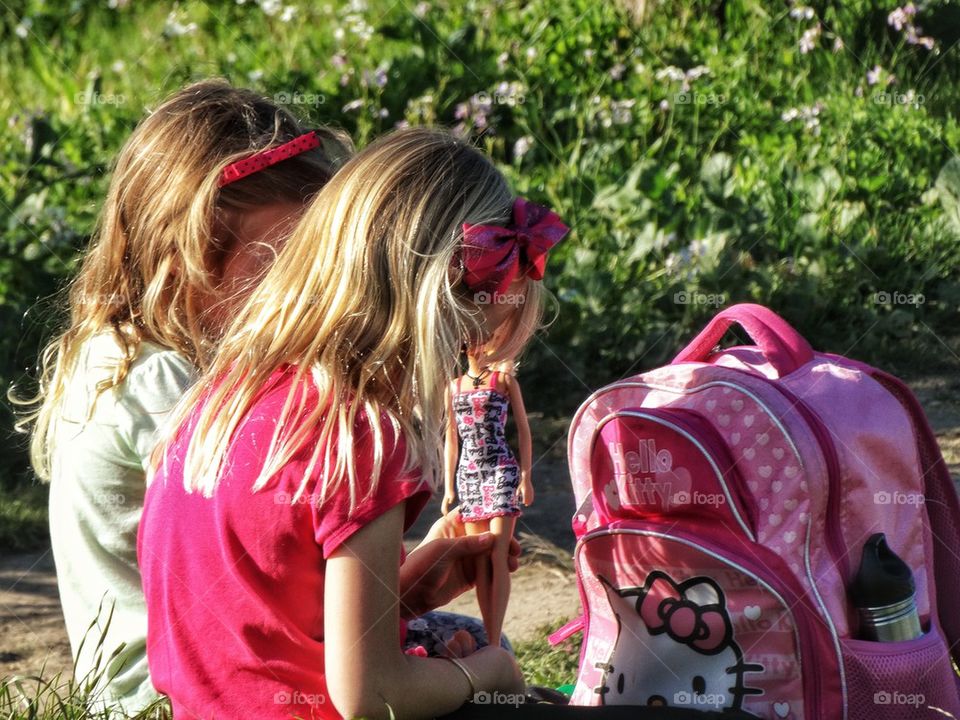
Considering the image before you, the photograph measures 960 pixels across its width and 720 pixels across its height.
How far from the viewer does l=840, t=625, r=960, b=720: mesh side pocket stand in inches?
76.7

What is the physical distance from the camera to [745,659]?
1.98m

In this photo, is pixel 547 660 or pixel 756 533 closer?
pixel 756 533

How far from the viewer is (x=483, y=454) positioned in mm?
2885

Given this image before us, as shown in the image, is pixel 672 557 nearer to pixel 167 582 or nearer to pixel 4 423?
pixel 167 582

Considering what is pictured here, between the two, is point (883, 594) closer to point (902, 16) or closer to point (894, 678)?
point (894, 678)

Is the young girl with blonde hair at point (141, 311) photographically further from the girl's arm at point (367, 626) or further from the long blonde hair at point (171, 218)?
the girl's arm at point (367, 626)

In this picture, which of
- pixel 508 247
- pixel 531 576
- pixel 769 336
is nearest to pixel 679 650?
pixel 769 336

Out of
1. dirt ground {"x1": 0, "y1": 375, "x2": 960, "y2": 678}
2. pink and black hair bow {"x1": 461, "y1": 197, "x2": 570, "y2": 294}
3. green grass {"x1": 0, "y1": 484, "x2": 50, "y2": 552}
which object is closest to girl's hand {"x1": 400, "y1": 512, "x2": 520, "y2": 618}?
pink and black hair bow {"x1": 461, "y1": 197, "x2": 570, "y2": 294}

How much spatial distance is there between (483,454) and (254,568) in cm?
122

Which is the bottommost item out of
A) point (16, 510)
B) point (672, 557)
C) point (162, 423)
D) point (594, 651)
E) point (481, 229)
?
point (16, 510)

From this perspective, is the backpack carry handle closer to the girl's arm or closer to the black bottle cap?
the black bottle cap

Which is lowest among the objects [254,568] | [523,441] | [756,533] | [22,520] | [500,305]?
[22,520]

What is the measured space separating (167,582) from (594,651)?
76 centimetres

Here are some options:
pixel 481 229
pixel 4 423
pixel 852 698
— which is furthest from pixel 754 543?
pixel 4 423
